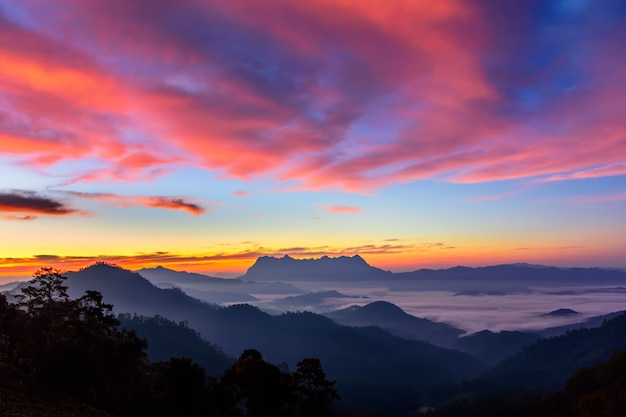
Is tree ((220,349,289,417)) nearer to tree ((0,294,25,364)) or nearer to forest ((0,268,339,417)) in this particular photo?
forest ((0,268,339,417))

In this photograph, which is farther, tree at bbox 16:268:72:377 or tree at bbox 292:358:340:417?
tree at bbox 16:268:72:377

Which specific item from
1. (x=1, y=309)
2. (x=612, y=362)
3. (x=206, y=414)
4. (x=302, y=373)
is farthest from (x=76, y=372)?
(x=612, y=362)

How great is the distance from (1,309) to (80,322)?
19024 mm

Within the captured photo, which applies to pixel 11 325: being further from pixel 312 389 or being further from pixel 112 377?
pixel 312 389

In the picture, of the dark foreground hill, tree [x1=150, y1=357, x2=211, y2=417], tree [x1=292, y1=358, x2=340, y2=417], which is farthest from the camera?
tree [x1=150, y1=357, x2=211, y2=417]

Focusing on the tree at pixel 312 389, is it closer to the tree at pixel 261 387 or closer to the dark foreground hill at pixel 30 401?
the tree at pixel 261 387

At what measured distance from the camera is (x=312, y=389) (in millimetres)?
51219

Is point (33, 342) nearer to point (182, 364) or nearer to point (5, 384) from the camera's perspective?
point (5, 384)

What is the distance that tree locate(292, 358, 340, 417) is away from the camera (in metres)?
50.2

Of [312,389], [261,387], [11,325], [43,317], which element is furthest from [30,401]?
[312,389]

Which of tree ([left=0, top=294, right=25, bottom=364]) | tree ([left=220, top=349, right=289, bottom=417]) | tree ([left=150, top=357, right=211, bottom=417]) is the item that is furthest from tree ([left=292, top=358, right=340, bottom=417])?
tree ([left=0, top=294, right=25, bottom=364])

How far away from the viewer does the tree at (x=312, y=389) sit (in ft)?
165

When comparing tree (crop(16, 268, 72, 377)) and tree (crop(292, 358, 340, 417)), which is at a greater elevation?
tree (crop(16, 268, 72, 377))

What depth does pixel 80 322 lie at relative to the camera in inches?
2309
